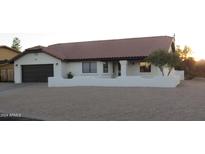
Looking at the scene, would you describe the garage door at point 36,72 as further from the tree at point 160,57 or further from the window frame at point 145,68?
the tree at point 160,57

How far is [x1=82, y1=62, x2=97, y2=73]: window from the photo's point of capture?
2780cm

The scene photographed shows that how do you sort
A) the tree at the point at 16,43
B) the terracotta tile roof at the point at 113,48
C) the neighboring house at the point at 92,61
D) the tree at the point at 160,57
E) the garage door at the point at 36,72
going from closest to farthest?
the tree at the point at 160,57
the neighboring house at the point at 92,61
the terracotta tile roof at the point at 113,48
the garage door at the point at 36,72
the tree at the point at 16,43

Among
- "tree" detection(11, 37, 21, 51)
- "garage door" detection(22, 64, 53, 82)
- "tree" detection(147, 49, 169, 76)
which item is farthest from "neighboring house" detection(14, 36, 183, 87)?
"tree" detection(11, 37, 21, 51)

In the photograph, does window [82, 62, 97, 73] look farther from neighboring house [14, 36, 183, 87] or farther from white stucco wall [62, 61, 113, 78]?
white stucco wall [62, 61, 113, 78]

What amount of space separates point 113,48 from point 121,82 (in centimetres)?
776

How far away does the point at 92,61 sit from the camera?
2767cm

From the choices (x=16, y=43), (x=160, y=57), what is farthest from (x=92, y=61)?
(x=16, y=43)

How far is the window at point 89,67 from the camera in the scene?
2780 centimetres

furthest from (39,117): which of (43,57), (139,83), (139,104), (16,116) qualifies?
(43,57)

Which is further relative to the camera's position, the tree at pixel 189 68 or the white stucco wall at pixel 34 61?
the tree at pixel 189 68

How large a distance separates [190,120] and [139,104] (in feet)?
11.9

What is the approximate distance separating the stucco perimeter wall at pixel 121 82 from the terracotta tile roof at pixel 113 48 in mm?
4457

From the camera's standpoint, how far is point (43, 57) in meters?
28.4

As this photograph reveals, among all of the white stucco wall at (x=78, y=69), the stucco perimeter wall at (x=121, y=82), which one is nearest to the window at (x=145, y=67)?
the white stucco wall at (x=78, y=69)
